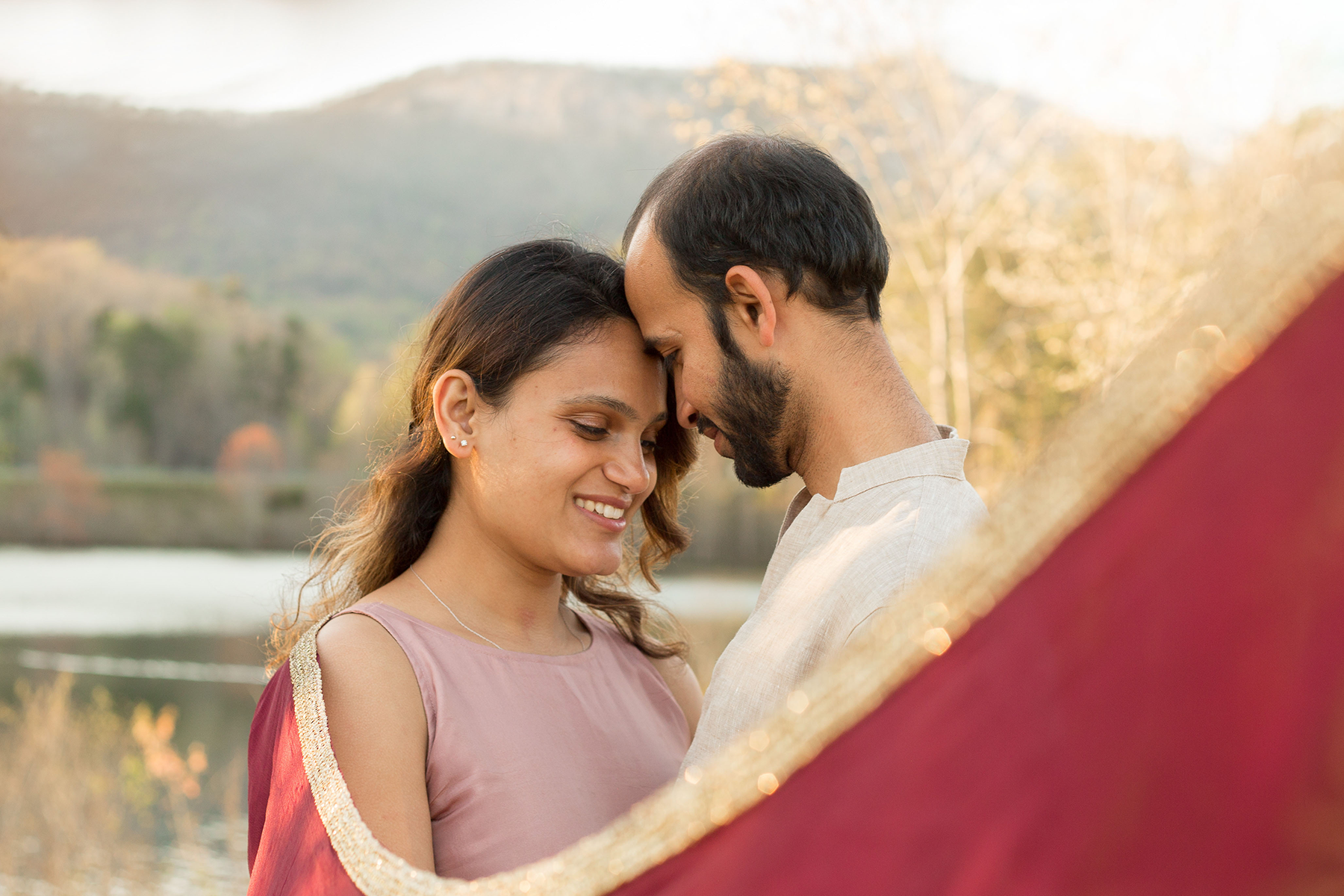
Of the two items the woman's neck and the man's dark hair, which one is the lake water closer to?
the woman's neck

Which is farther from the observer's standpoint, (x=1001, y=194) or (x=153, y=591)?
(x=153, y=591)

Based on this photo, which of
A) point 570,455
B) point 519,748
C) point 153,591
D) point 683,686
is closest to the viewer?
point 519,748

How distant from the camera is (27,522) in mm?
8000

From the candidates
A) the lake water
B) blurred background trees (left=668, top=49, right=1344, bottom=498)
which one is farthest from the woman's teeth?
the lake water

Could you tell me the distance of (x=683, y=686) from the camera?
199cm

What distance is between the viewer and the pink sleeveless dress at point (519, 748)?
138 centimetres

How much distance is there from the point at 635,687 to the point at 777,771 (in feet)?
4.06

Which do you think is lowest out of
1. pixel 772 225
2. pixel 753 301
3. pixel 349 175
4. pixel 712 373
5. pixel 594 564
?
pixel 349 175

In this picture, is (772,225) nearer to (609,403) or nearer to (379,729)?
(609,403)

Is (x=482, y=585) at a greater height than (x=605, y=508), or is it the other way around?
(x=605, y=508)

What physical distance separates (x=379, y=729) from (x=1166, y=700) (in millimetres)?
1088

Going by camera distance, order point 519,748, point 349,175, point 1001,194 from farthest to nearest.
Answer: point 349,175 → point 1001,194 → point 519,748

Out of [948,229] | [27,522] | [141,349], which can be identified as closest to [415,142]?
[141,349]

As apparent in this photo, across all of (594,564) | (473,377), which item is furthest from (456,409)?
(594,564)
